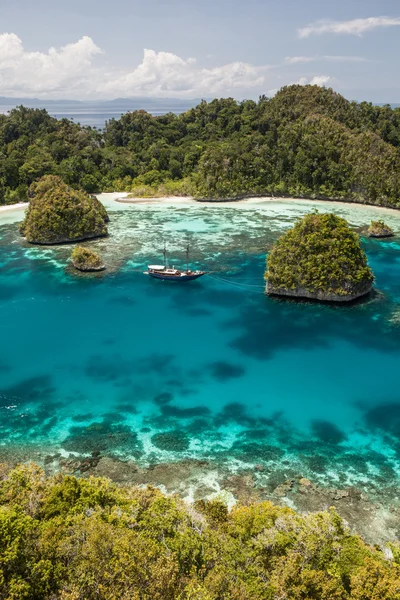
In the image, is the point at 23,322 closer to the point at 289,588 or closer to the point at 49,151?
the point at 289,588

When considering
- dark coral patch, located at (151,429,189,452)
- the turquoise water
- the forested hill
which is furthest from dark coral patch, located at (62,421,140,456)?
the forested hill

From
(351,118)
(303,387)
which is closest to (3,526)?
(303,387)

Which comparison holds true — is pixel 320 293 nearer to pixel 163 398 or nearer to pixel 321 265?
pixel 321 265

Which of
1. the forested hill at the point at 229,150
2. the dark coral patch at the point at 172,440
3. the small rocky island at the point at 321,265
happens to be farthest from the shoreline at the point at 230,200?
the dark coral patch at the point at 172,440

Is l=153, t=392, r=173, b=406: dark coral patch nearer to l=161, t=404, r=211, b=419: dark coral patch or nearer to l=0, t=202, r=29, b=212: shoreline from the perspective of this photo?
l=161, t=404, r=211, b=419: dark coral patch

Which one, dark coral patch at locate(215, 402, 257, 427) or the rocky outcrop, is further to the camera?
the rocky outcrop

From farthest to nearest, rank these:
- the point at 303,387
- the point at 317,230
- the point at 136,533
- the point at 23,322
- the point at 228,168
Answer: the point at 228,168 < the point at 317,230 < the point at 23,322 < the point at 303,387 < the point at 136,533
